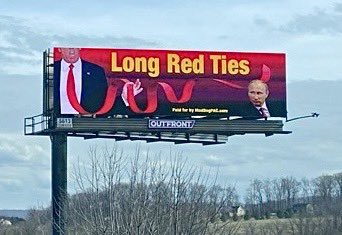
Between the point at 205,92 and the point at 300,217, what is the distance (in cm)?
4070

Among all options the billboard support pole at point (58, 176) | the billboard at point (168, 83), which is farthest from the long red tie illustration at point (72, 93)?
the billboard support pole at point (58, 176)

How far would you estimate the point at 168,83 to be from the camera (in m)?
45.4

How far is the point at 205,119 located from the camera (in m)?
45.8

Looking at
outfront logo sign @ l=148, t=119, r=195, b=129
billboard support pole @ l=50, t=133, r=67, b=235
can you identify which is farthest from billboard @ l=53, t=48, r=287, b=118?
billboard support pole @ l=50, t=133, r=67, b=235

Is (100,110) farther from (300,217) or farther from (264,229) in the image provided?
(300,217)

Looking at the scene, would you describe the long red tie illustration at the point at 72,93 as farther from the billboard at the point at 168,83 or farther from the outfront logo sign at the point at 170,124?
the outfront logo sign at the point at 170,124

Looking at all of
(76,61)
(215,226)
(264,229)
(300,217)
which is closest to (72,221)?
(215,226)

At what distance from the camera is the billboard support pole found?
42.1 m

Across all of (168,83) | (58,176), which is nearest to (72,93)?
(58,176)

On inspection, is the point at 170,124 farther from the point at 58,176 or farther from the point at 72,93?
the point at 58,176

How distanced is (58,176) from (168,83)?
222 inches

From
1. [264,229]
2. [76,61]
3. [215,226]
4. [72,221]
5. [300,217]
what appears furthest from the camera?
[300,217]

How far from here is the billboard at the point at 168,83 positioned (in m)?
44.3

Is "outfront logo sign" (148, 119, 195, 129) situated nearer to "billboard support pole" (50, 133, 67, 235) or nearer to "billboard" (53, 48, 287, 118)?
"billboard" (53, 48, 287, 118)
